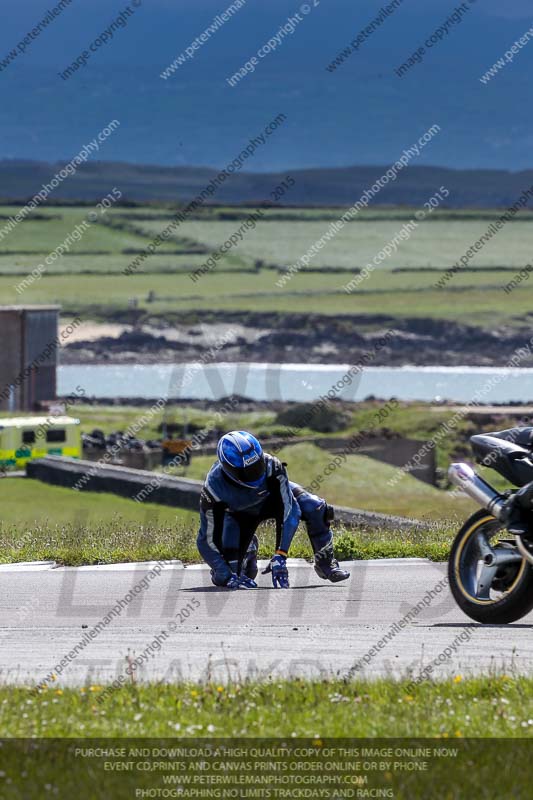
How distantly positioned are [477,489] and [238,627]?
1.89 metres

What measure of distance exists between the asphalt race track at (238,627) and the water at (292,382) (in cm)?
12318

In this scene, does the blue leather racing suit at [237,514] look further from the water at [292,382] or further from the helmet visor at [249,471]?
the water at [292,382]

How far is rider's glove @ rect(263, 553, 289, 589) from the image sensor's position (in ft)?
36.3

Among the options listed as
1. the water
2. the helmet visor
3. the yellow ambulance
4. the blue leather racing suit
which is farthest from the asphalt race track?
the water

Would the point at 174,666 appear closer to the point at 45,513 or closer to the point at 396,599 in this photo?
the point at 396,599

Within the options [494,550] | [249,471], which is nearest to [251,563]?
[249,471]

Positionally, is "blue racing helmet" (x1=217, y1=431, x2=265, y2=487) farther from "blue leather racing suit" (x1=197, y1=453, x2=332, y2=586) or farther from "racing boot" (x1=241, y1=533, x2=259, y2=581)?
"racing boot" (x1=241, y1=533, x2=259, y2=581)

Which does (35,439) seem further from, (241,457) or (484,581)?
(484,581)

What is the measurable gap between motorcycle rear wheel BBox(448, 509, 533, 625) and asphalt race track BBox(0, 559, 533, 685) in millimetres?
139

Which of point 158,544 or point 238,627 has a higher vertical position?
point 238,627

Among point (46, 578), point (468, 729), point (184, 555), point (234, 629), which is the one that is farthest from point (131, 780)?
point (184, 555)

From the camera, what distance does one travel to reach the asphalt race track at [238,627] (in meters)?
7.67

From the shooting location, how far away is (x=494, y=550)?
8.72m

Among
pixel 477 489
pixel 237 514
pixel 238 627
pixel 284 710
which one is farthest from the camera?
pixel 237 514
